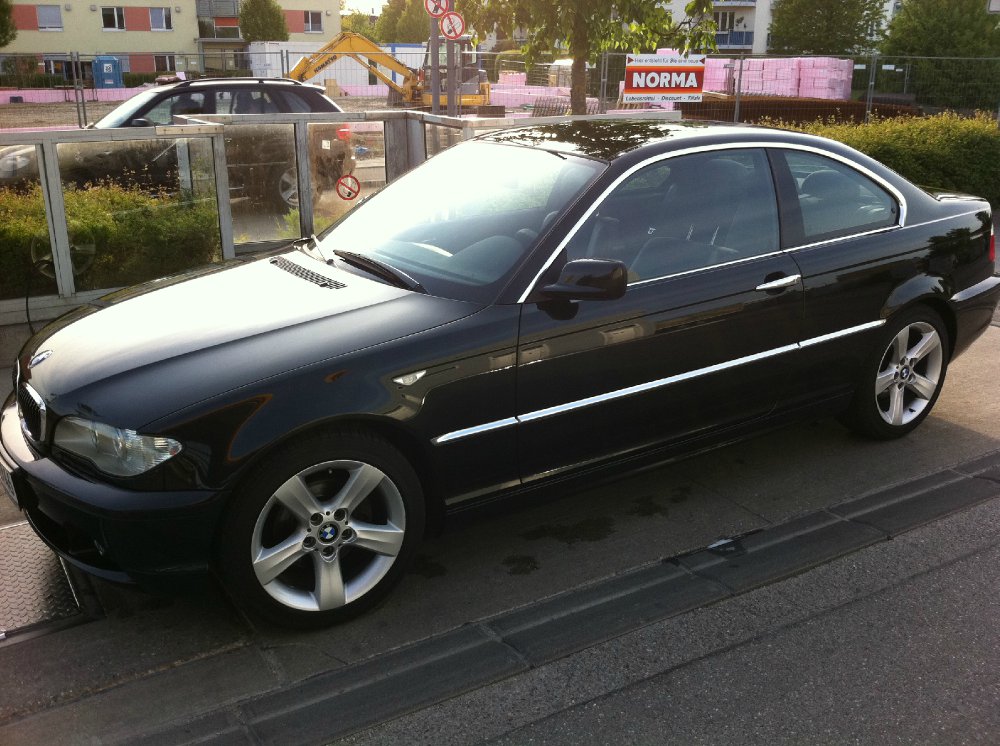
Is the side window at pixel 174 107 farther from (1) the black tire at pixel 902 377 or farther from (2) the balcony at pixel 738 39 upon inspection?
(2) the balcony at pixel 738 39

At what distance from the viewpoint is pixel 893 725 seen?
3.13 m

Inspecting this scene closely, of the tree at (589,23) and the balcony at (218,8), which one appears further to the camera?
the balcony at (218,8)

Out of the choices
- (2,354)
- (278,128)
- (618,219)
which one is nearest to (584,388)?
(618,219)

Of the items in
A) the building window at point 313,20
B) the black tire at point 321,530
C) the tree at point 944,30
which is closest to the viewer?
the black tire at point 321,530

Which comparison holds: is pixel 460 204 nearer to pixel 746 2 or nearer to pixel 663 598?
pixel 663 598

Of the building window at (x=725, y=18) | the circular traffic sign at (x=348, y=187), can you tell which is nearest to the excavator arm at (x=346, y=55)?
the circular traffic sign at (x=348, y=187)

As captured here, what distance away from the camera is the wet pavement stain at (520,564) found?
408 centimetres

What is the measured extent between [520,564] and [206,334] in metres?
1.51

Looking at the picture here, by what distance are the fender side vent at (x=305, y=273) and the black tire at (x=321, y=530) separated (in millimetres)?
831

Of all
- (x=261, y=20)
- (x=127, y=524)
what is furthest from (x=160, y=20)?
(x=127, y=524)

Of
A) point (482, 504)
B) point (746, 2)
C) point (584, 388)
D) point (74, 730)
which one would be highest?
point (746, 2)

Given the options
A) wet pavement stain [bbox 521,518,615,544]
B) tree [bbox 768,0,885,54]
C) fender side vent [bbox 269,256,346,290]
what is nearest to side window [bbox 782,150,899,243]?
wet pavement stain [bbox 521,518,615,544]

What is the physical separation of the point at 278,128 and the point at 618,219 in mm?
5146

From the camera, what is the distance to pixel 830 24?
1732 inches
